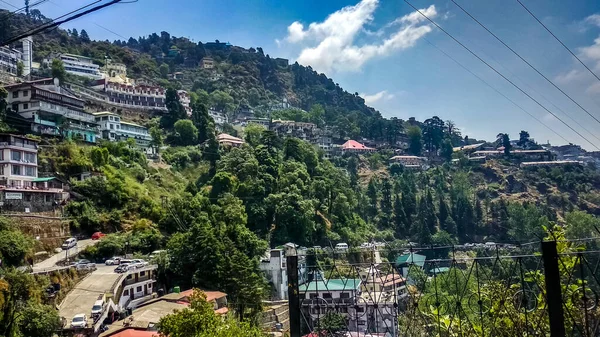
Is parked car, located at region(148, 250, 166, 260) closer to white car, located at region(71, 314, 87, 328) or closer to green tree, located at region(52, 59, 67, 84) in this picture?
white car, located at region(71, 314, 87, 328)

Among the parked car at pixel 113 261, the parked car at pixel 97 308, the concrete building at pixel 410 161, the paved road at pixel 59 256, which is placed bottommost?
the parked car at pixel 97 308

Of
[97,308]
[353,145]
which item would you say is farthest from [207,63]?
[97,308]

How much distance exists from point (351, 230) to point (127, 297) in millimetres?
20723

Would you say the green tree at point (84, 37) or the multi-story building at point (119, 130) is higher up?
the green tree at point (84, 37)

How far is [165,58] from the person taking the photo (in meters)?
82.3

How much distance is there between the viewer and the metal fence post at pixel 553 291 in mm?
4418

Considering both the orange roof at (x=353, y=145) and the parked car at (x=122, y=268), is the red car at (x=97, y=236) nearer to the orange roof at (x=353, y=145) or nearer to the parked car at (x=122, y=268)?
the parked car at (x=122, y=268)

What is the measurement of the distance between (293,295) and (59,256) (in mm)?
15311

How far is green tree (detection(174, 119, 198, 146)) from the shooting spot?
126 feet

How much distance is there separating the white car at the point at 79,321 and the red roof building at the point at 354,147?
1961 inches

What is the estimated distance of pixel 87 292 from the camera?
1542cm

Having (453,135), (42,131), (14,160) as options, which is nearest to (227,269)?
(14,160)

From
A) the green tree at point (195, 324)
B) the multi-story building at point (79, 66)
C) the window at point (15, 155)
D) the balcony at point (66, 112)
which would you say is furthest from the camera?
the multi-story building at point (79, 66)

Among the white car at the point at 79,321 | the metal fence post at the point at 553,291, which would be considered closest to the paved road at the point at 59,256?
the white car at the point at 79,321
